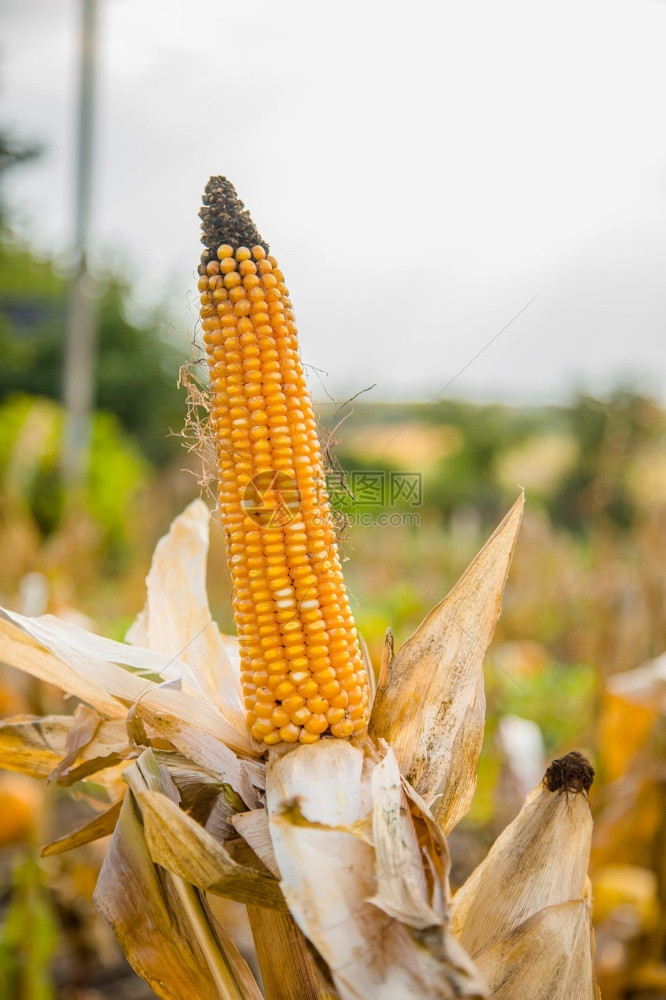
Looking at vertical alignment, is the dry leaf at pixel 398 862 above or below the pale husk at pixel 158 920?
above

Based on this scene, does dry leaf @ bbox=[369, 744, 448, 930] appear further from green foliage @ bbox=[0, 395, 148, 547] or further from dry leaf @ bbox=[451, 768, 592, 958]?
green foliage @ bbox=[0, 395, 148, 547]

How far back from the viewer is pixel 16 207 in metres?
4.48

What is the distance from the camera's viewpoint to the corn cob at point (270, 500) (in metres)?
0.86

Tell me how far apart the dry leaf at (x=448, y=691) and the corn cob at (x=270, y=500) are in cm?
9

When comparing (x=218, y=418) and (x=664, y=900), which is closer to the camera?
(x=218, y=418)

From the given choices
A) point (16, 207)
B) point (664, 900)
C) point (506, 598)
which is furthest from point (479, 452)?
point (664, 900)

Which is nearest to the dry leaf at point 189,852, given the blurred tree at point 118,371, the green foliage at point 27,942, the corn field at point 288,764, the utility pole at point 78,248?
the corn field at point 288,764

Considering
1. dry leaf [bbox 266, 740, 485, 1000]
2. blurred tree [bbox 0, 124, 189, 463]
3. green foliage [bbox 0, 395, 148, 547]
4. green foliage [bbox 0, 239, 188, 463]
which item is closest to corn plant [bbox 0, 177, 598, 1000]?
dry leaf [bbox 266, 740, 485, 1000]

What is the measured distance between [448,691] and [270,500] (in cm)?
39

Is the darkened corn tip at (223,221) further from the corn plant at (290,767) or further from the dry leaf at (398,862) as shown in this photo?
the dry leaf at (398,862)

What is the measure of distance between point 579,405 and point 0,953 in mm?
15272

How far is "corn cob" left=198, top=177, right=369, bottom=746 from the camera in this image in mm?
857

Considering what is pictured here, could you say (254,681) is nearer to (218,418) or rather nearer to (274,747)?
(274,747)

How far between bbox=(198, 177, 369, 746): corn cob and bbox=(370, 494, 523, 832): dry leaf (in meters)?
0.09
